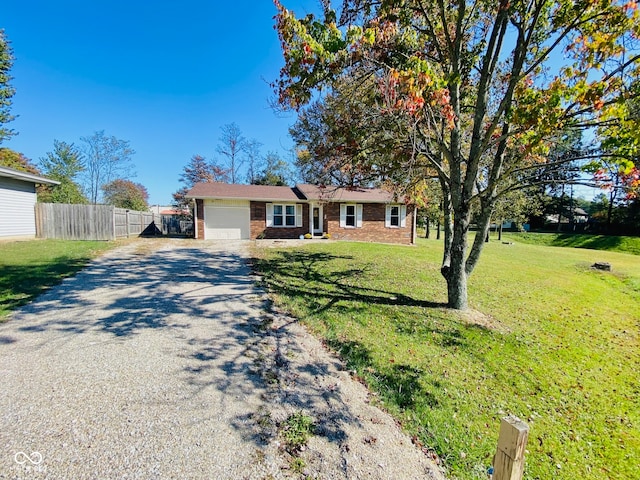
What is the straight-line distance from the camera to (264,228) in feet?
58.7

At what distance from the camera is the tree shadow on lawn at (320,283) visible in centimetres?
641

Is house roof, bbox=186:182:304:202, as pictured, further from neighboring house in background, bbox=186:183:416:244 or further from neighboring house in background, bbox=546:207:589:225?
neighboring house in background, bbox=546:207:589:225

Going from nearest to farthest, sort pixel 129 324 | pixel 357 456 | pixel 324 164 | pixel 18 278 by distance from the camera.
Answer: pixel 357 456
pixel 129 324
pixel 18 278
pixel 324 164

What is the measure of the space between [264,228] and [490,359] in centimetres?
1500

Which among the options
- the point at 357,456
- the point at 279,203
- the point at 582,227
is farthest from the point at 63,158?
the point at 582,227

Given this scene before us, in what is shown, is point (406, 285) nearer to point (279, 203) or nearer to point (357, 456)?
point (357, 456)

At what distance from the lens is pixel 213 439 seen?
2410 mm

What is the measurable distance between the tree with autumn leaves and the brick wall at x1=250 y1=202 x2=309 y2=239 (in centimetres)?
1118

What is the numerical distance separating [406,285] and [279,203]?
11942 millimetres

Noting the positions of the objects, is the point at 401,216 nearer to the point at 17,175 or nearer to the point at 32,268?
the point at 32,268

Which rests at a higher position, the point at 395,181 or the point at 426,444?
the point at 395,181

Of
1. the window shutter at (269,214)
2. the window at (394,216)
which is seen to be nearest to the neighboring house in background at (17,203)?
the window shutter at (269,214)

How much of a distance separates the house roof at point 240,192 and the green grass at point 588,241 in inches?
1051

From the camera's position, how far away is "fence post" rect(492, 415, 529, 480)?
1.58 m
